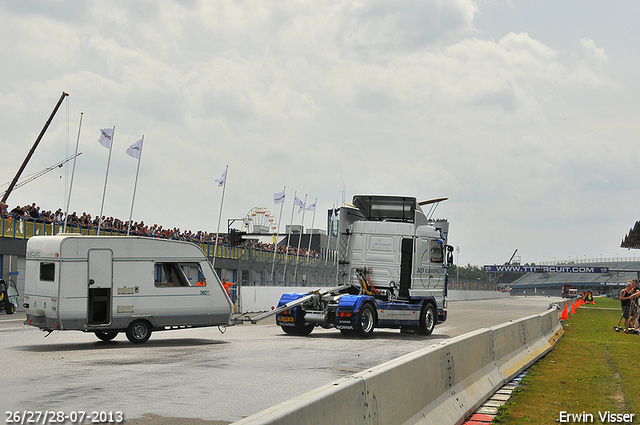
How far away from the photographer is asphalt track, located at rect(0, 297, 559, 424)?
8586mm

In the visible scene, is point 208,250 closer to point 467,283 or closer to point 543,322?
point 543,322

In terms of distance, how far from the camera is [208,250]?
45938mm

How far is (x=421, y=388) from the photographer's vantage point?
7203 mm

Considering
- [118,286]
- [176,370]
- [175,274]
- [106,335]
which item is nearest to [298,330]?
[175,274]

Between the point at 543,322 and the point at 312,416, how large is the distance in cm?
1421

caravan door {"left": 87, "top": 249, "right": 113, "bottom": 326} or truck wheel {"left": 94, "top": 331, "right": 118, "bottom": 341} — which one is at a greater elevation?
caravan door {"left": 87, "top": 249, "right": 113, "bottom": 326}

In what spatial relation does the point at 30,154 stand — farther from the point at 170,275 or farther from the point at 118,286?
the point at 118,286

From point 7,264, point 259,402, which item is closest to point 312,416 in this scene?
point 259,402

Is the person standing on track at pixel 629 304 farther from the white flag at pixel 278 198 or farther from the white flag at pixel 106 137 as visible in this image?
the white flag at pixel 278 198

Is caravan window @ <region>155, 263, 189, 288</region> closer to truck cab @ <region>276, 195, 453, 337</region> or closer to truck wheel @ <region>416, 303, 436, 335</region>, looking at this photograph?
truck cab @ <region>276, 195, 453, 337</region>

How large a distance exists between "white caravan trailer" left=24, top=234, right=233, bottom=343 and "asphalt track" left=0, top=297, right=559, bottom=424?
575mm

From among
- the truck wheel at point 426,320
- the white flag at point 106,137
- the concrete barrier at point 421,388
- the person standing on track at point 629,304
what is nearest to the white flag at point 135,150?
the white flag at point 106,137

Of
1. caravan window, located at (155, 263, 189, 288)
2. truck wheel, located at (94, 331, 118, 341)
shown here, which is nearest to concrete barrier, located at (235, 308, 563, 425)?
caravan window, located at (155, 263, 189, 288)

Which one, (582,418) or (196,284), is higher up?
(196,284)
